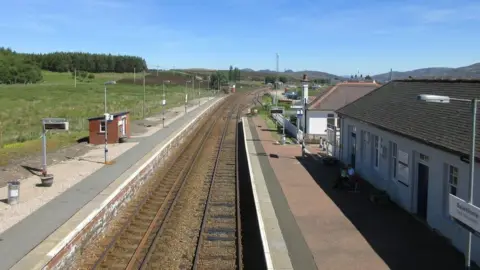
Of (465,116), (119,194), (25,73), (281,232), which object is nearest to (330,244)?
(281,232)

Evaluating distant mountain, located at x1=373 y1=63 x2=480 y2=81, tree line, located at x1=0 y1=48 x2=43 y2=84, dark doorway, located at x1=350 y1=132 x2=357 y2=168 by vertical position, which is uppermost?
tree line, located at x1=0 y1=48 x2=43 y2=84

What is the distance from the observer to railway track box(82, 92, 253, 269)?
12234 mm

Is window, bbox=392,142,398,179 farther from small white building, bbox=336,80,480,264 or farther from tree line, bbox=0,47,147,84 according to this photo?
tree line, bbox=0,47,147,84

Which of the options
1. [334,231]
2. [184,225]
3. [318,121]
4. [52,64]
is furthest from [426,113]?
[52,64]

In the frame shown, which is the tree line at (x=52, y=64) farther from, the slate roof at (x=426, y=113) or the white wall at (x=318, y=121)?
the slate roof at (x=426, y=113)

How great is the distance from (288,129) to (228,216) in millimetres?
22741

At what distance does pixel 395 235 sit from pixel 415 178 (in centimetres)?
247

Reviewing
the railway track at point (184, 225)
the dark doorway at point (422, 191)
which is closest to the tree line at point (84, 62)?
the railway track at point (184, 225)

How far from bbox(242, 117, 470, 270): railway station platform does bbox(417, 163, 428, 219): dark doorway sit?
330mm

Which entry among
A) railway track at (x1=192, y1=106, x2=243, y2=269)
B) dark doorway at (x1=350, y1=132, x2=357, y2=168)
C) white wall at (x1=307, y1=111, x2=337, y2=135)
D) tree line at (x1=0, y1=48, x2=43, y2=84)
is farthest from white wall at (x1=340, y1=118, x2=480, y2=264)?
tree line at (x1=0, y1=48, x2=43, y2=84)

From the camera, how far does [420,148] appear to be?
1358 cm

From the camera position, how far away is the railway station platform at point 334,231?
10609 millimetres

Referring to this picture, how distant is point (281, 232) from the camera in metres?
12.7

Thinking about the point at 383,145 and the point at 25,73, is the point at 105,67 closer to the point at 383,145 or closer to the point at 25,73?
the point at 25,73
